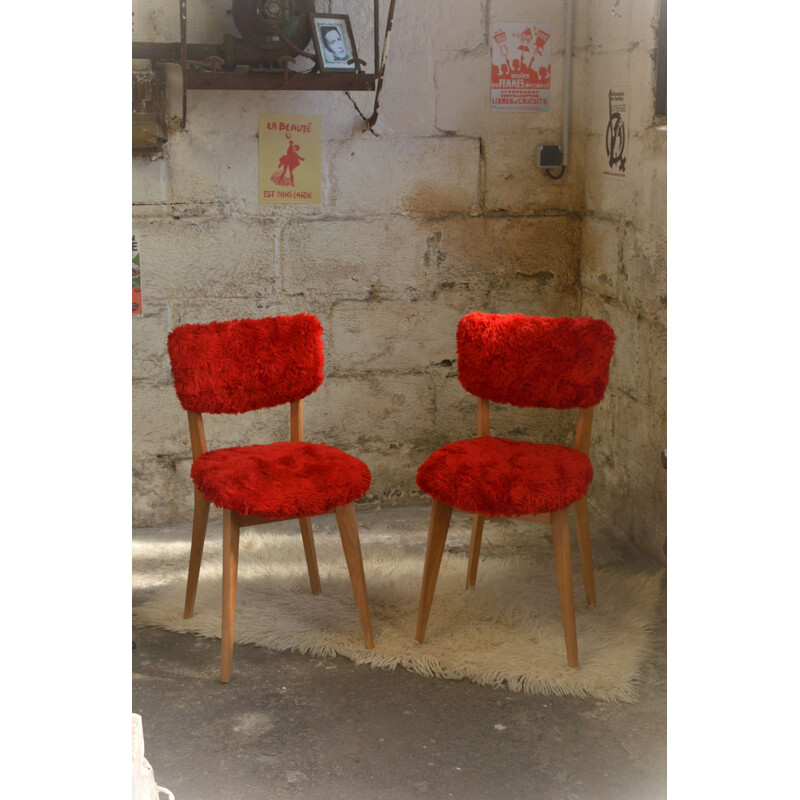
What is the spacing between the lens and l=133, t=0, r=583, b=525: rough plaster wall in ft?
11.3

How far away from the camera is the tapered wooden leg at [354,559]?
8.38 feet

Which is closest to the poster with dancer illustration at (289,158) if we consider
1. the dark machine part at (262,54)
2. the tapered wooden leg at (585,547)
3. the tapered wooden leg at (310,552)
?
the dark machine part at (262,54)

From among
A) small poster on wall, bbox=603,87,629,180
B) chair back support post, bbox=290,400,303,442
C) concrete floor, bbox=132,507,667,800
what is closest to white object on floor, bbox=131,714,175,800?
concrete floor, bbox=132,507,667,800

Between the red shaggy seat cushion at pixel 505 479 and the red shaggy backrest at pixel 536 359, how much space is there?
17 cm

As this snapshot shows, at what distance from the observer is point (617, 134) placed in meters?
3.35

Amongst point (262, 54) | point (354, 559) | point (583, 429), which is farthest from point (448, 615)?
point (262, 54)

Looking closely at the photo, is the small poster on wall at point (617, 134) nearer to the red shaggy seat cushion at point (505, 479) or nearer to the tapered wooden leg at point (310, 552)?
the red shaggy seat cushion at point (505, 479)

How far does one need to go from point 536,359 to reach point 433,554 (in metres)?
0.61

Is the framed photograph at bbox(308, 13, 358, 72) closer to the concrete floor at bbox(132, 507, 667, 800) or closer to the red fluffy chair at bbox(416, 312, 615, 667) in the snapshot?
the red fluffy chair at bbox(416, 312, 615, 667)

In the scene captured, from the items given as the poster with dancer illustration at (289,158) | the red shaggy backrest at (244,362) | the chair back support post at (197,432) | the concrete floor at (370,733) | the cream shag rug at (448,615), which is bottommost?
the concrete floor at (370,733)

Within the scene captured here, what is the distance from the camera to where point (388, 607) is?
9.46ft

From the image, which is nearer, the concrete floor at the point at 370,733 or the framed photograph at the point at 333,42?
the concrete floor at the point at 370,733
